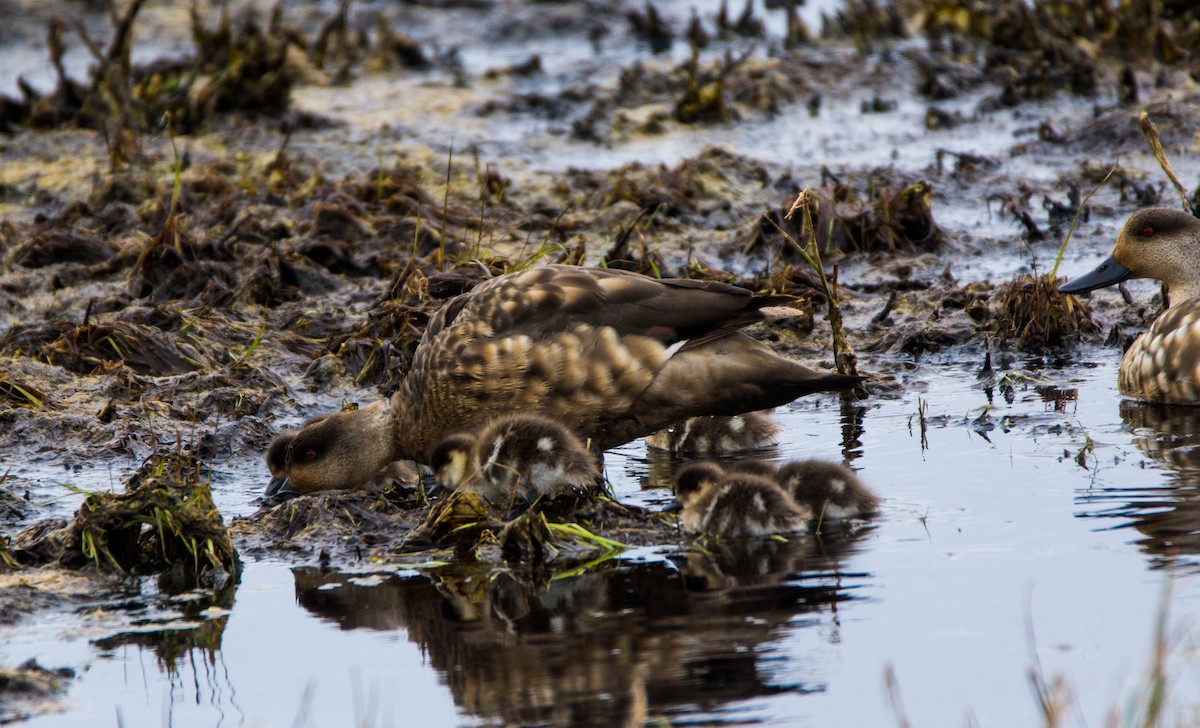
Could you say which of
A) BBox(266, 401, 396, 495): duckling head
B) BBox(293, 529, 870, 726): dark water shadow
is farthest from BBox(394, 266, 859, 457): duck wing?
BBox(293, 529, 870, 726): dark water shadow

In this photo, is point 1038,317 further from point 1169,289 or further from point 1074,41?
point 1074,41

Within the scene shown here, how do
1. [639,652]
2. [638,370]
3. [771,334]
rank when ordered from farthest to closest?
[771,334] → [638,370] → [639,652]

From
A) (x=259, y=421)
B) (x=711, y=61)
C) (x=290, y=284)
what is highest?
(x=711, y=61)

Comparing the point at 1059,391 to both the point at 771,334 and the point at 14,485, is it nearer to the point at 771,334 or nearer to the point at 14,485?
the point at 771,334

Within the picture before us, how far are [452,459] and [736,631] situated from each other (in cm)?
173

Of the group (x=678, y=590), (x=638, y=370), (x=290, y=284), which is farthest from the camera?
(x=290, y=284)

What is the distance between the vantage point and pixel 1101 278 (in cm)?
800

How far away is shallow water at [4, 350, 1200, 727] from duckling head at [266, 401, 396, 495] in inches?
34.7

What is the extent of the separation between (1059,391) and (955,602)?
9.57 feet

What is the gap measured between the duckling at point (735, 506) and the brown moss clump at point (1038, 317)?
289cm

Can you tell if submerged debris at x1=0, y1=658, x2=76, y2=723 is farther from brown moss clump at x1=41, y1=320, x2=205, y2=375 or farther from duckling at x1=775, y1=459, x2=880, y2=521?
brown moss clump at x1=41, y1=320, x2=205, y2=375

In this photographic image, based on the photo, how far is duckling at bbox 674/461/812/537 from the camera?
544 cm

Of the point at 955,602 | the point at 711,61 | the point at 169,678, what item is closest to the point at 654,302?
the point at 955,602

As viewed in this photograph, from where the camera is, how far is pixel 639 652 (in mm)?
4398
